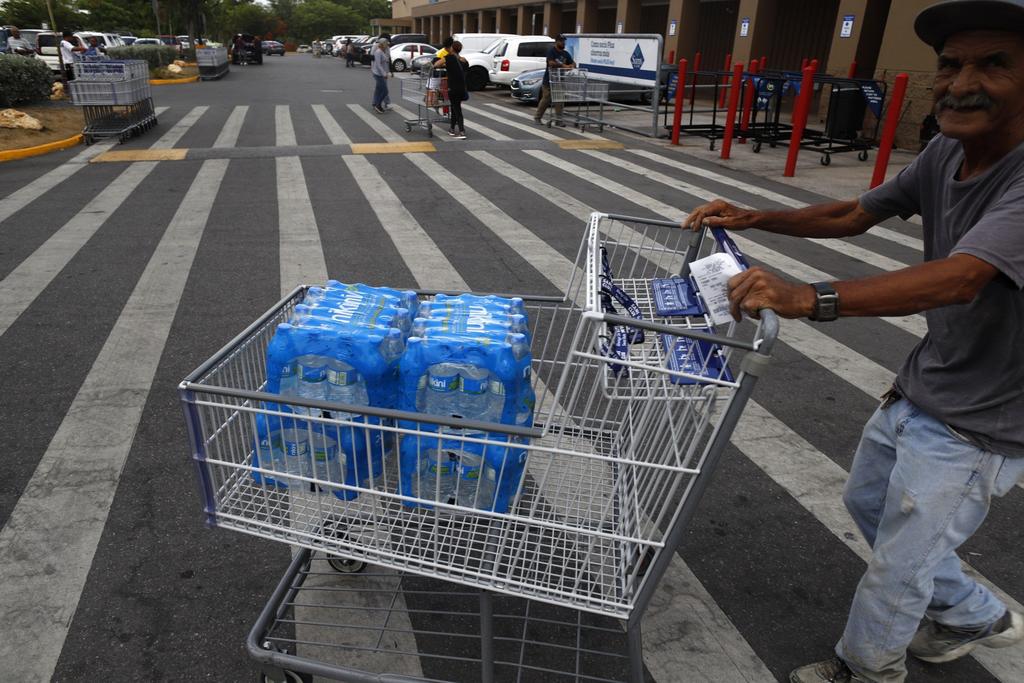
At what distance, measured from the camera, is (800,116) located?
1125 centimetres

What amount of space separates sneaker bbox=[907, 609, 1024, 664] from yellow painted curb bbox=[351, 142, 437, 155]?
11.7 meters

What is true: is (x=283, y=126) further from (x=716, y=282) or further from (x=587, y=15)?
(x=587, y=15)

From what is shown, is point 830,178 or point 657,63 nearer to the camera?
point 830,178

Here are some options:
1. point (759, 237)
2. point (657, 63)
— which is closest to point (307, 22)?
point (657, 63)

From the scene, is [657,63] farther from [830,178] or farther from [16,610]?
[16,610]

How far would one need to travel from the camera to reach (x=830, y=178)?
11594mm

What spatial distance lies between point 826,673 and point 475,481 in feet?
4.66

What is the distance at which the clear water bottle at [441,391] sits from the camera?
2.20 meters

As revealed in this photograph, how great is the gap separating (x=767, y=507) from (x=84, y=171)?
450 inches

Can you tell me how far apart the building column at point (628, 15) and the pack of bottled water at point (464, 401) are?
87.4ft

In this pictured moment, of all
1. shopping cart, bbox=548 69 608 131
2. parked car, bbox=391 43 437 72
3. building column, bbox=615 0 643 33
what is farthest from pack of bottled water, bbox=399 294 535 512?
parked car, bbox=391 43 437 72

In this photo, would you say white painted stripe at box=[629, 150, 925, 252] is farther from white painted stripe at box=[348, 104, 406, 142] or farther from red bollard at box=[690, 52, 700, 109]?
white painted stripe at box=[348, 104, 406, 142]

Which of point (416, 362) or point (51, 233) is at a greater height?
point (416, 362)

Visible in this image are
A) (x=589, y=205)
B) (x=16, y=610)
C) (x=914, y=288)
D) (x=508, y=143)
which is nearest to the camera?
(x=914, y=288)
